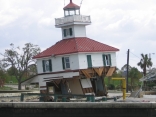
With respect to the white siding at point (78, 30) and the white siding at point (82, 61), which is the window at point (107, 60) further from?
the white siding at point (78, 30)

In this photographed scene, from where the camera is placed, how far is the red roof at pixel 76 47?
54259mm

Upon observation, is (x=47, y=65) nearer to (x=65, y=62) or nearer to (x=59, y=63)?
(x=59, y=63)

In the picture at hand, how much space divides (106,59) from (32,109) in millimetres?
24969

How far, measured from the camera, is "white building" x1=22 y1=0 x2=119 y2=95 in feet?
177

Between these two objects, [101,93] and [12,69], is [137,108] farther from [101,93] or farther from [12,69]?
[12,69]

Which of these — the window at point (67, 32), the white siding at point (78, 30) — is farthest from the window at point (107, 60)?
the window at point (67, 32)

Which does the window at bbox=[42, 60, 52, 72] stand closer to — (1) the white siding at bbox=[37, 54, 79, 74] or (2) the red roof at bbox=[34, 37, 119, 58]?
(1) the white siding at bbox=[37, 54, 79, 74]

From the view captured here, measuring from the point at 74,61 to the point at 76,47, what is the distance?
154 centimetres

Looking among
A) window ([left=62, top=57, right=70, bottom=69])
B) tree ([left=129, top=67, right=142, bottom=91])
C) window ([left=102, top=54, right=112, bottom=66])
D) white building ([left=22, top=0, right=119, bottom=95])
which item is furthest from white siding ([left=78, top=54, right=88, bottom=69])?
tree ([left=129, top=67, right=142, bottom=91])

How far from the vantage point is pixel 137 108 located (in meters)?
32.8

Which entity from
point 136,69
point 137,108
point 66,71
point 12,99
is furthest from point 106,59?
point 136,69

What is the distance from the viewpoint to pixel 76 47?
54.1 meters

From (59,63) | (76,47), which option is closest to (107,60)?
(76,47)

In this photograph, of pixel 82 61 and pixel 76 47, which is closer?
pixel 82 61
